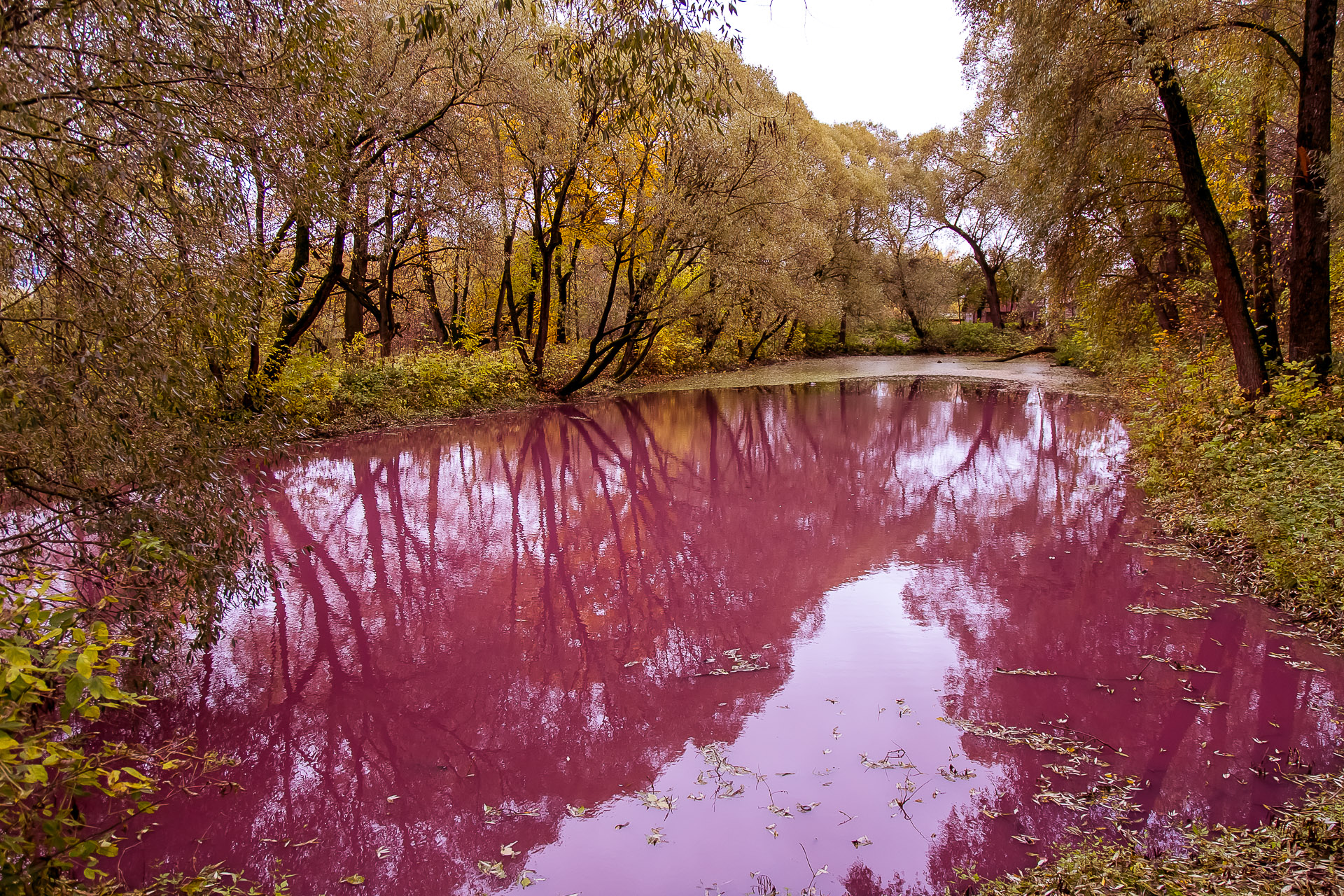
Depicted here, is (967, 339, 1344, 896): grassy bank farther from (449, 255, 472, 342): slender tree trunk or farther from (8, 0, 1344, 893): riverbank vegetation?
(449, 255, 472, 342): slender tree trunk

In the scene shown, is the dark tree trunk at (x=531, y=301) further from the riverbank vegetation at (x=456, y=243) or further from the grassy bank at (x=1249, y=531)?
the grassy bank at (x=1249, y=531)

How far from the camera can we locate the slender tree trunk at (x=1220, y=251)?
9.38m

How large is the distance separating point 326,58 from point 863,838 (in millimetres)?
5801

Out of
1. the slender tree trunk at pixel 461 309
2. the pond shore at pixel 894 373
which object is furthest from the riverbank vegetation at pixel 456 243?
→ the pond shore at pixel 894 373

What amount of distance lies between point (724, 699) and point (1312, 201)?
9763 millimetres

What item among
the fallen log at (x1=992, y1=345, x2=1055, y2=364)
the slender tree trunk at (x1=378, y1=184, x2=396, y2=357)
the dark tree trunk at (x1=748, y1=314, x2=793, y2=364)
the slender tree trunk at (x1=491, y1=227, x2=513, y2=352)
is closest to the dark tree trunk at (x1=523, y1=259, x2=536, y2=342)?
the slender tree trunk at (x1=491, y1=227, x2=513, y2=352)

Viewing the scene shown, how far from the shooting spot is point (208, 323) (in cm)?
465

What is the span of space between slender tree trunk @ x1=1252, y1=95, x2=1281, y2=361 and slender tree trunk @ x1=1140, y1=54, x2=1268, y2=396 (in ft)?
9.01

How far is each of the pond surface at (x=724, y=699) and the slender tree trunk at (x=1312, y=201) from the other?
284 centimetres

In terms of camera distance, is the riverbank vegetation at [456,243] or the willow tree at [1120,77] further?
the willow tree at [1120,77]

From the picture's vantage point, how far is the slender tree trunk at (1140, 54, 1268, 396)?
938 centimetres

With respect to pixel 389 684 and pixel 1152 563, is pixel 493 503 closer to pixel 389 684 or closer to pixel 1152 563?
pixel 389 684

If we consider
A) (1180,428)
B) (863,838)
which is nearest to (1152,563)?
(1180,428)

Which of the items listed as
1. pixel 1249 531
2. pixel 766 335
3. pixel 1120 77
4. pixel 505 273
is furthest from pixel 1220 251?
pixel 766 335
